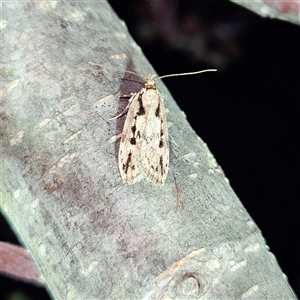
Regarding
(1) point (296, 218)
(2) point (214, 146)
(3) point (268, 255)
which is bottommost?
(1) point (296, 218)

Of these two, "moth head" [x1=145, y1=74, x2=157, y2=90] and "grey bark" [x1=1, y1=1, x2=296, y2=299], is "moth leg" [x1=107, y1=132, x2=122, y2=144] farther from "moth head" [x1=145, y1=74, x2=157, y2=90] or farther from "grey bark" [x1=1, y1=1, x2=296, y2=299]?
"moth head" [x1=145, y1=74, x2=157, y2=90]

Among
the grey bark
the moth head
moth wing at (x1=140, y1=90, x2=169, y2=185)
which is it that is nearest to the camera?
the grey bark

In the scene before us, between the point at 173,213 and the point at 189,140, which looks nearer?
the point at 173,213

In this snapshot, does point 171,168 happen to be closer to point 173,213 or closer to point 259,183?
point 173,213

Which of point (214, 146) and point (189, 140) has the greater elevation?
point (189, 140)

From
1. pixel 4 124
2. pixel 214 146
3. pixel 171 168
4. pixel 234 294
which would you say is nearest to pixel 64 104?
pixel 4 124

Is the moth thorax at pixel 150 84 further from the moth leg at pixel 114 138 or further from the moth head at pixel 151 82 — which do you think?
the moth leg at pixel 114 138

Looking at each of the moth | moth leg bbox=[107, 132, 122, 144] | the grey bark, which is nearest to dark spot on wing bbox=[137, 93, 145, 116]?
the moth

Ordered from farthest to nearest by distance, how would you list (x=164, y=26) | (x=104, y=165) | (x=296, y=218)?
(x=164, y=26) → (x=296, y=218) → (x=104, y=165)
